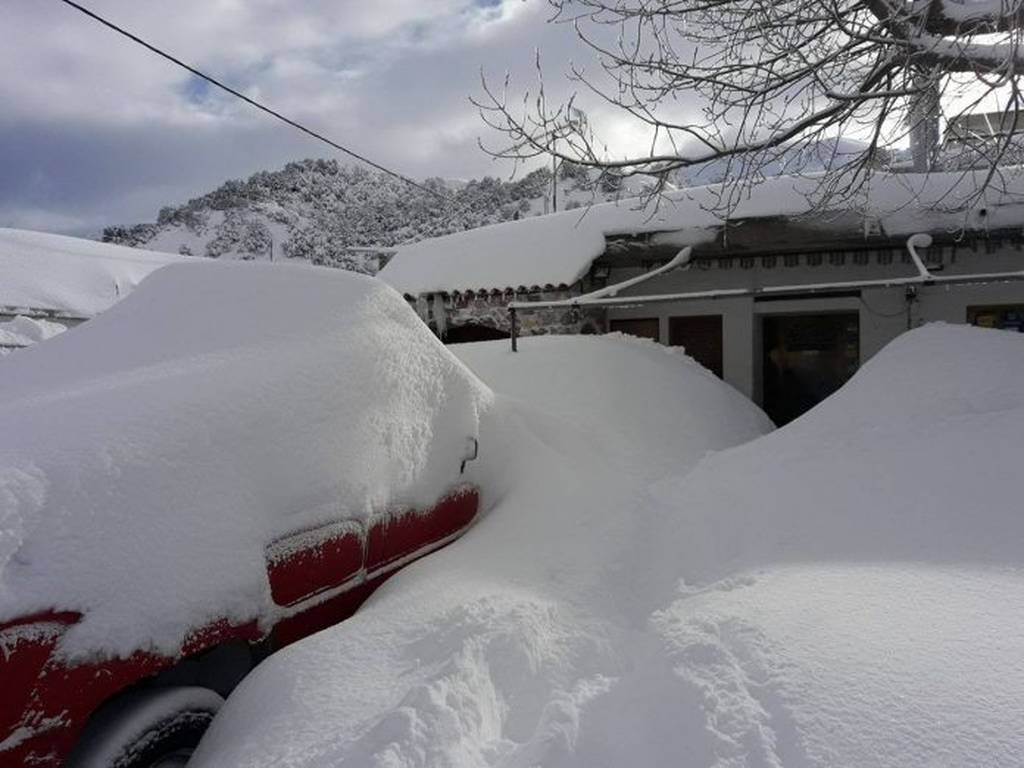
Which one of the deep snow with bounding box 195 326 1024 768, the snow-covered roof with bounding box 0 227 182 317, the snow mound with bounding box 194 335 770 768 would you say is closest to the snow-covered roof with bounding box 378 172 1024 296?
the deep snow with bounding box 195 326 1024 768

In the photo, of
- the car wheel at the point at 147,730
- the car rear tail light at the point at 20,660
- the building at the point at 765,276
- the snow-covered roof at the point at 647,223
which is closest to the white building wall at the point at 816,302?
the building at the point at 765,276

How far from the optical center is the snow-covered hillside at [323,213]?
30188 mm

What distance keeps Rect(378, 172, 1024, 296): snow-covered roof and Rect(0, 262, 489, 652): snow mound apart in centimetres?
470

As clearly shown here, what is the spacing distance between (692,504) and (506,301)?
20.4 feet

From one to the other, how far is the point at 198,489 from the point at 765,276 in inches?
337

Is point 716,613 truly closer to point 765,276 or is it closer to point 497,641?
point 497,641

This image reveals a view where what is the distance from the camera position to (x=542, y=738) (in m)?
1.92

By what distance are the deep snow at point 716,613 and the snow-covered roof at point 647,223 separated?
131 inches

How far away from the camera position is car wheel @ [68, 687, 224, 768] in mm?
1930

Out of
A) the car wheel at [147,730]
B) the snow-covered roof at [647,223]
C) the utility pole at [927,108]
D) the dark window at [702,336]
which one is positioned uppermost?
the utility pole at [927,108]

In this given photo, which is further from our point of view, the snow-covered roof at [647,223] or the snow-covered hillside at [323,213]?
the snow-covered hillside at [323,213]

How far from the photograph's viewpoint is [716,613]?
2.47 meters

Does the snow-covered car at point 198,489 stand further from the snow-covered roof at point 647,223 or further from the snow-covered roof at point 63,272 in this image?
the snow-covered roof at point 63,272

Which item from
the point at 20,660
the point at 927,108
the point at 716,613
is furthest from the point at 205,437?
the point at 927,108
